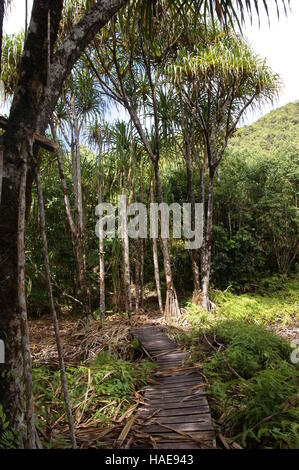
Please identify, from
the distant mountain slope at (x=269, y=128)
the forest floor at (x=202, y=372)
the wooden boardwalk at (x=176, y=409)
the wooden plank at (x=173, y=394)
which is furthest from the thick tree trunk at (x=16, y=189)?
the distant mountain slope at (x=269, y=128)

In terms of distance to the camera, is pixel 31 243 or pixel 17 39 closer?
pixel 17 39

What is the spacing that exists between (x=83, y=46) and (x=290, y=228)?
8657 millimetres

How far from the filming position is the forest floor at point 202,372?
2.14 meters

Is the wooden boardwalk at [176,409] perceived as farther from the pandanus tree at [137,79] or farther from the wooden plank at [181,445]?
the pandanus tree at [137,79]

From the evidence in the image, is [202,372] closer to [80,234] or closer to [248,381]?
[248,381]

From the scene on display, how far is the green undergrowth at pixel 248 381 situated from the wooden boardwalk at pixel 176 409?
0.15 meters

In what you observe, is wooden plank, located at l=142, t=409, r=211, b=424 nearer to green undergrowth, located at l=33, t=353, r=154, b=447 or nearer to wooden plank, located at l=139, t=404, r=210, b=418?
wooden plank, located at l=139, t=404, r=210, b=418

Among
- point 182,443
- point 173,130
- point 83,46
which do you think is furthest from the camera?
point 173,130

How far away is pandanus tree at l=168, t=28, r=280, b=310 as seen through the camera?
6078mm

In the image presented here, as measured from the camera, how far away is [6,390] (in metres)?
1.63

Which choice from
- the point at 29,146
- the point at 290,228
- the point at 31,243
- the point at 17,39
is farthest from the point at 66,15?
the point at 290,228

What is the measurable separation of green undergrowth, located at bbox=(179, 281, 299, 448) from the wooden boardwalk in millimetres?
154

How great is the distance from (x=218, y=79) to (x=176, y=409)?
6.11 meters
